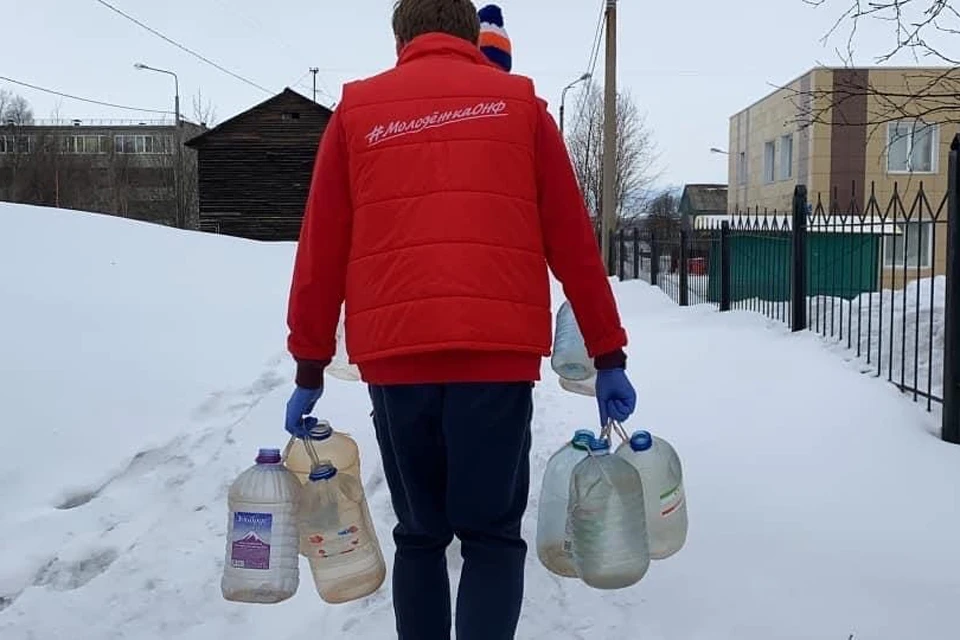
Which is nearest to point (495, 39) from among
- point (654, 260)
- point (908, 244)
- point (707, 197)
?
point (908, 244)

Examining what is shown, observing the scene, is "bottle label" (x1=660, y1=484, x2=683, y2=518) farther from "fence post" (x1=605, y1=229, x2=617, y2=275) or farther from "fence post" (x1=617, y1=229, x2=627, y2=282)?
"fence post" (x1=617, y1=229, x2=627, y2=282)

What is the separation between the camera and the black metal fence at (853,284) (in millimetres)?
4816

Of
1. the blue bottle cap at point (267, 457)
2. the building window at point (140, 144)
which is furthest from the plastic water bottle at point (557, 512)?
the building window at point (140, 144)

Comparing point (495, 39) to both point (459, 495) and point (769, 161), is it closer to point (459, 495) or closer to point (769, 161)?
point (459, 495)

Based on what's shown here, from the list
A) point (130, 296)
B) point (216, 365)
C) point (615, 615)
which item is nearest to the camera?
point (615, 615)

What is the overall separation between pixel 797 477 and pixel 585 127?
31.8 meters

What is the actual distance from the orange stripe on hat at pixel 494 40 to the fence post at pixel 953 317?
226 cm

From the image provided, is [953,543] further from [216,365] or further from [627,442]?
[216,365]

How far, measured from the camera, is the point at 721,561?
347 centimetres

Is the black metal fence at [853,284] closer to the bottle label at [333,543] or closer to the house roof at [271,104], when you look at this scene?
the bottle label at [333,543]

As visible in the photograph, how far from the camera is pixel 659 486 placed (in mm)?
2814

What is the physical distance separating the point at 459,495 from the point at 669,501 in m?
0.79

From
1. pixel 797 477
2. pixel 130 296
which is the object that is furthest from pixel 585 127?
pixel 797 477

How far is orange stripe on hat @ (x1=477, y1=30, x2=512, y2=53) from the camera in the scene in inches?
154
